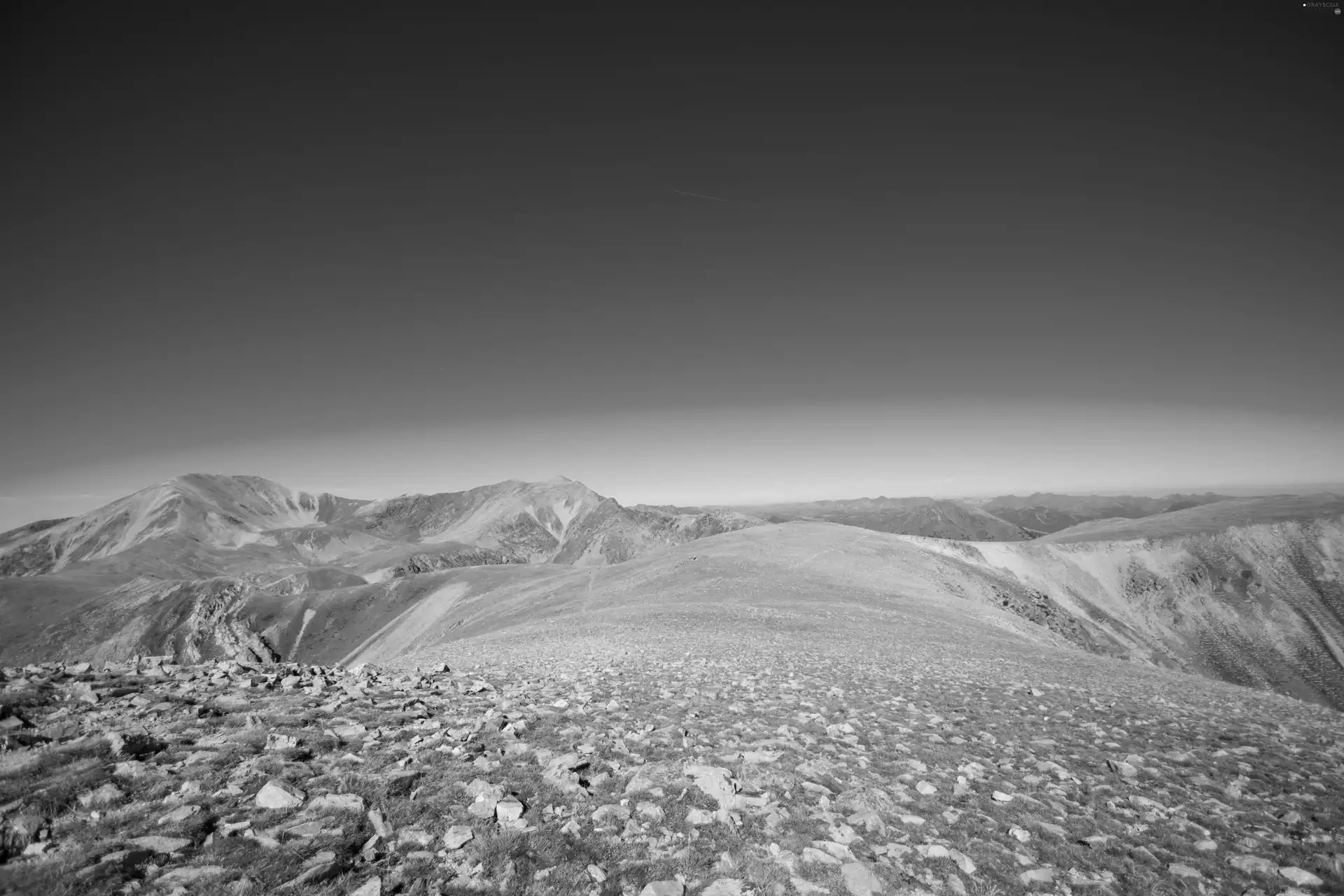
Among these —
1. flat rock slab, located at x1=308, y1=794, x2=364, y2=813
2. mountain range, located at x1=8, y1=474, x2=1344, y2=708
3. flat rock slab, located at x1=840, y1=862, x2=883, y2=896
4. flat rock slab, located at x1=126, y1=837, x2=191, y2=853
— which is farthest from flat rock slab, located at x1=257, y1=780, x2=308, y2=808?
mountain range, located at x1=8, y1=474, x2=1344, y2=708

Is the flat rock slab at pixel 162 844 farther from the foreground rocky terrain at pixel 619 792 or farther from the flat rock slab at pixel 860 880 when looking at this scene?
the flat rock slab at pixel 860 880

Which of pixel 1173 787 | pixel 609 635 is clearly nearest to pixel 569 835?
pixel 1173 787

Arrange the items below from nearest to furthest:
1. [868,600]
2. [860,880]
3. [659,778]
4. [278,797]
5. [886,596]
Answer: [860,880], [278,797], [659,778], [868,600], [886,596]

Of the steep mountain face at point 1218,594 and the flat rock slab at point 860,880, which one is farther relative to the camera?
the steep mountain face at point 1218,594

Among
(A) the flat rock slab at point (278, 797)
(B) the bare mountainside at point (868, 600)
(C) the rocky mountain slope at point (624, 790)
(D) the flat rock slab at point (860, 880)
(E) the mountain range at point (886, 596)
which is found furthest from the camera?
(E) the mountain range at point (886, 596)

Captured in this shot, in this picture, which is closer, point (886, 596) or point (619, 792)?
point (619, 792)

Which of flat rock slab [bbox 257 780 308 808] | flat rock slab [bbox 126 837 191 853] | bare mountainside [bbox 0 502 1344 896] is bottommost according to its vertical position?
bare mountainside [bbox 0 502 1344 896]

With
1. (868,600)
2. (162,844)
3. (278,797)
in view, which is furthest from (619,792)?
(868,600)

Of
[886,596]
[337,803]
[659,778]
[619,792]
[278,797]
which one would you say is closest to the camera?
[278,797]

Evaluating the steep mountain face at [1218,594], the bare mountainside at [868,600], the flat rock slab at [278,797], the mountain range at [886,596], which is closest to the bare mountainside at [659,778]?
the flat rock slab at [278,797]

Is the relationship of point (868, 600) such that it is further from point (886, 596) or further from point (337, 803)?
point (337, 803)

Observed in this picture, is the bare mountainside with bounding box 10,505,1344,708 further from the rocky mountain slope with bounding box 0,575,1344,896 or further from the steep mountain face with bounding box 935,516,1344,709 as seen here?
the rocky mountain slope with bounding box 0,575,1344,896
